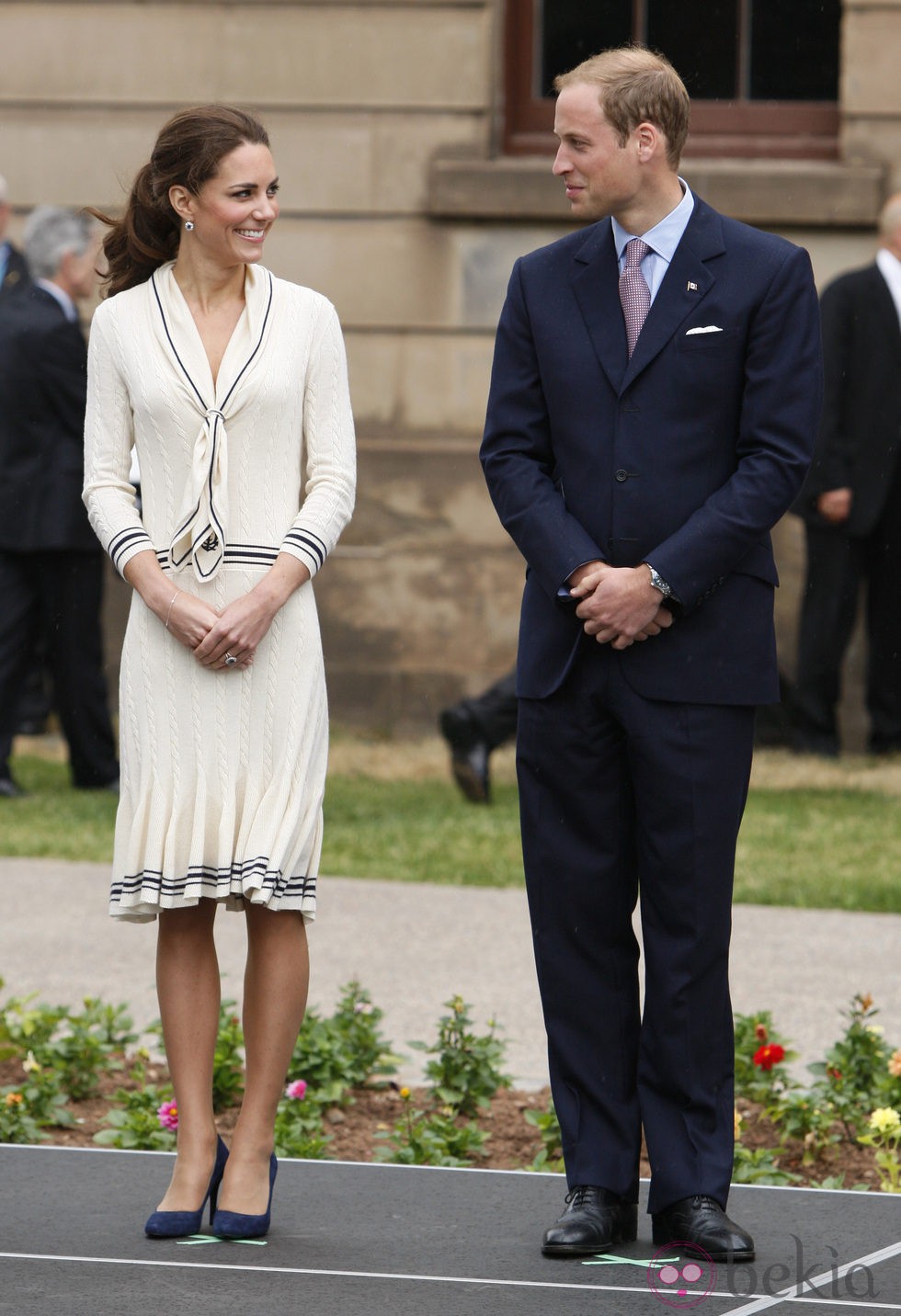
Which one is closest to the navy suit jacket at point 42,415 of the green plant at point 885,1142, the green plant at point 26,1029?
the green plant at point 26,1029

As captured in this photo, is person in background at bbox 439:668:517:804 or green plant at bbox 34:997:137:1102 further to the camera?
person in background at bbox 439:668:517:804

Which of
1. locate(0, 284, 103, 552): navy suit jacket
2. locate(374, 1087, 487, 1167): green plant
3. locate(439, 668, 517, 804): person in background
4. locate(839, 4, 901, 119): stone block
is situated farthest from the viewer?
locate(839, 4, 901, 119): stone block

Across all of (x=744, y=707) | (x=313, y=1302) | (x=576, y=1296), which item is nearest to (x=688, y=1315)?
(x=576, y=1296)

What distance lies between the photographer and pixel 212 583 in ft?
14.2

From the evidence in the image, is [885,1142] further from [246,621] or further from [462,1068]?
[246,621]

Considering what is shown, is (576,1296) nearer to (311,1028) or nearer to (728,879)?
(728,879)

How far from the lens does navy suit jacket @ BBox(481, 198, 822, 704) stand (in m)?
4.11

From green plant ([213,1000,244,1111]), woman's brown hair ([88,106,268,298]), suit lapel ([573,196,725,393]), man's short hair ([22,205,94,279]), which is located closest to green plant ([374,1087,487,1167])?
green plant ([213,1000,244,1111])

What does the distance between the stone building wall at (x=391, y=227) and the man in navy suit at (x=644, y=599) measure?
7.81 m

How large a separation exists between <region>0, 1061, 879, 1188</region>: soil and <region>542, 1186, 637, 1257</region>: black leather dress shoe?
0.86m

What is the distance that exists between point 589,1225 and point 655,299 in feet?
5.59

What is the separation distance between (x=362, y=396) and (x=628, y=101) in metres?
8.30

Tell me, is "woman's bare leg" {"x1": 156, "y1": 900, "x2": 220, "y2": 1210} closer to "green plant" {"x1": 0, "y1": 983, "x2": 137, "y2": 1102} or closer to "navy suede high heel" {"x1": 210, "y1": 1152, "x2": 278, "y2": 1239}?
"navy suede high heel" {"x1": 210, "y1": 1152, "x2": 278, "y2": 1239}

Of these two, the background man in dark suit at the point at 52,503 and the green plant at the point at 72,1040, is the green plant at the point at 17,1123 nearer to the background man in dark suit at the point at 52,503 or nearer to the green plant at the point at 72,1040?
the green plant at the point at 72,1040
